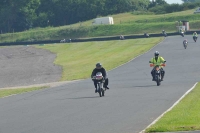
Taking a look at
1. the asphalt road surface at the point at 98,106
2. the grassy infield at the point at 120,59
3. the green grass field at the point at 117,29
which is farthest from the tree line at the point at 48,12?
the asphalt road surface at the point at 98,106

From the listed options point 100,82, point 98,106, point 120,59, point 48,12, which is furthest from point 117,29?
point 98,106

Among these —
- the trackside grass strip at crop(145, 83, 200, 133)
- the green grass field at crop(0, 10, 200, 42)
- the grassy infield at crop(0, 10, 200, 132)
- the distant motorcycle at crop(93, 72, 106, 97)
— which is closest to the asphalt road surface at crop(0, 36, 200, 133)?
the distant motorcycle at crop(93, 72, 106, 97)

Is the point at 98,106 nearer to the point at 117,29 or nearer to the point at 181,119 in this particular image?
the point at 181,119

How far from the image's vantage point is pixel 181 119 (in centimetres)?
1656

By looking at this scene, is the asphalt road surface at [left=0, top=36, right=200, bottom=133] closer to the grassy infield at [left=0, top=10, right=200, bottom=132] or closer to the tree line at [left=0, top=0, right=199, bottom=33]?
the grassy infield at [left=0, top=10, right=200, bottom=132]

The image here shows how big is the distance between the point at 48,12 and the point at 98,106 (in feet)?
414

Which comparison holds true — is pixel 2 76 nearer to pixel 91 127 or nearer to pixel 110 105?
pixel 110 105

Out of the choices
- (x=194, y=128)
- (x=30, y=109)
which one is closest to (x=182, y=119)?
(x=194, y=128)

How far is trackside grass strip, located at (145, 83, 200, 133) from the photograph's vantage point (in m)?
15.1

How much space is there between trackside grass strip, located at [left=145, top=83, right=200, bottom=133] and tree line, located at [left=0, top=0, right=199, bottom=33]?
408 ft

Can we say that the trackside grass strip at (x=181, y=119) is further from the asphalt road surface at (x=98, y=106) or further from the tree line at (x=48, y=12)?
the tree line at (x=48, y=12)

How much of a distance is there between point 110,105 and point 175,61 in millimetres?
26132

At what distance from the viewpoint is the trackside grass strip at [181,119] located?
15.1 metres

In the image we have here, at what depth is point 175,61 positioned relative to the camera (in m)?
47.9
